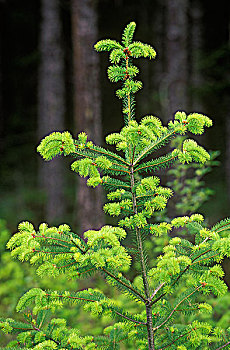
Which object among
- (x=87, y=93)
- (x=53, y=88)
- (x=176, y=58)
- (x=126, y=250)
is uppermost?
(x=53, y=88)

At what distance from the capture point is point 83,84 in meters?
6.49

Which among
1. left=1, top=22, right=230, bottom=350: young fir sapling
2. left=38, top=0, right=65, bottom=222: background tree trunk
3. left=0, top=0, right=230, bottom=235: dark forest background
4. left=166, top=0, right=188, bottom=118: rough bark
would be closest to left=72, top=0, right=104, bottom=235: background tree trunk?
Answer: left=0, top=0, right=230, bottom=235: dark forest background

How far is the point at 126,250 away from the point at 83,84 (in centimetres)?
496

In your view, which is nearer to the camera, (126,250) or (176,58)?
(126,250)

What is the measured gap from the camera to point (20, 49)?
59.4 ft

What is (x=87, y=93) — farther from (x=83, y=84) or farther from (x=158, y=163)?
(x=158, y=163)

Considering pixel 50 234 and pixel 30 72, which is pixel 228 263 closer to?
pixel 50 234

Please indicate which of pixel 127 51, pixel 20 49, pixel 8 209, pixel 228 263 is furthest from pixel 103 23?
pixel 127 51

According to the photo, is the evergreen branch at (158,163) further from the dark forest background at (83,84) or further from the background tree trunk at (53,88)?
the background tree trunk at (53,88)

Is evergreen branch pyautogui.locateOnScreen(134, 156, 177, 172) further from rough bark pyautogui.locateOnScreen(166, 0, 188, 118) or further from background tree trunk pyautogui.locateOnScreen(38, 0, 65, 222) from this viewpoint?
background tree trunk pyautogui.locateOnScreen(38, 0, 65, 222)

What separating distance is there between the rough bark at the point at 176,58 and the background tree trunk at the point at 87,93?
1843 mm

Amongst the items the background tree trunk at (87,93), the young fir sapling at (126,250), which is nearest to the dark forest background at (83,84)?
the background tree trunk at (87,93)

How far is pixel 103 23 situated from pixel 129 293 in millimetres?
19164

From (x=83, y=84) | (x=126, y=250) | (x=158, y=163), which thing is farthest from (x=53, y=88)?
(x=126, y=250)
